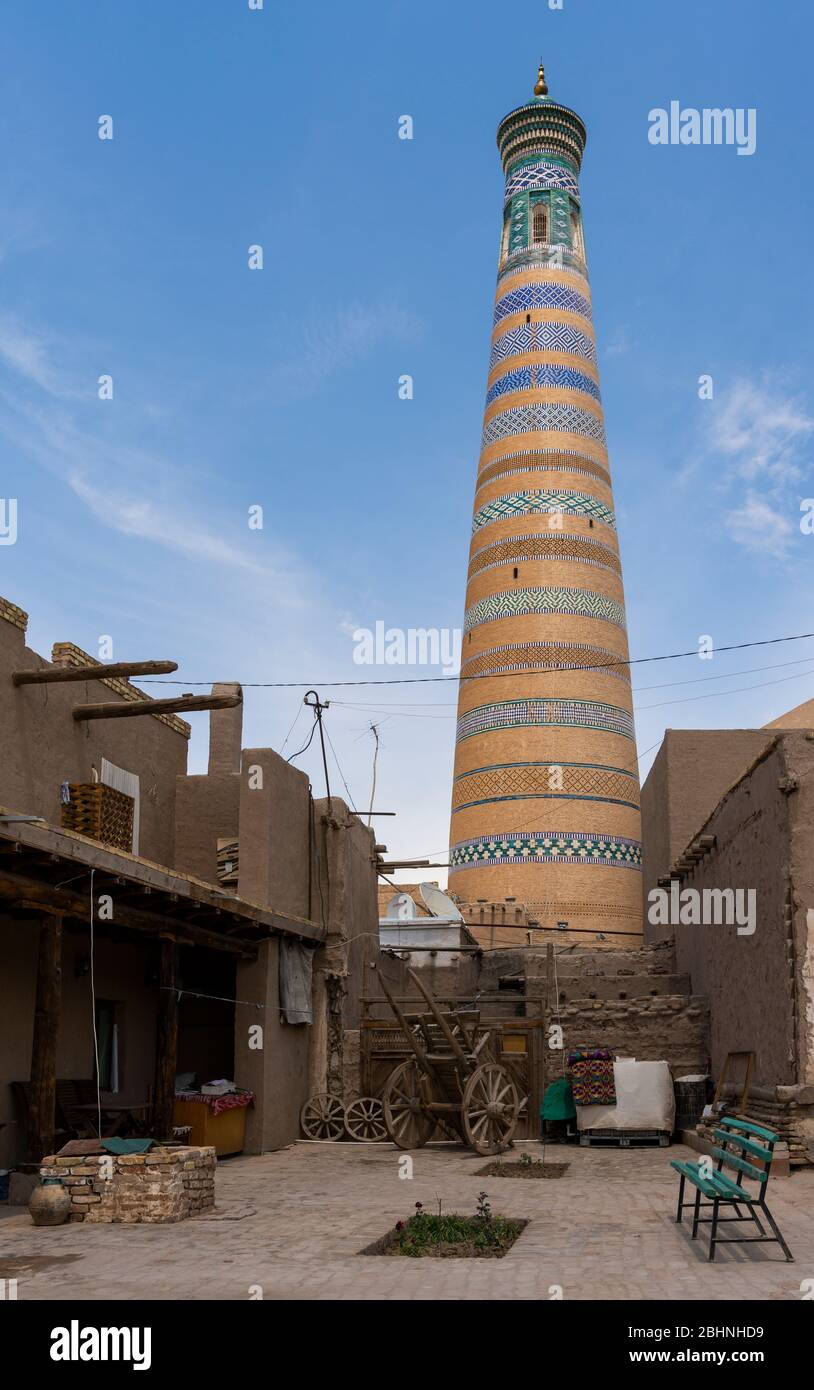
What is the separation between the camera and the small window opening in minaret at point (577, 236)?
30891 millimetres

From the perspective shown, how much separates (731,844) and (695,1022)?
8.95 ft

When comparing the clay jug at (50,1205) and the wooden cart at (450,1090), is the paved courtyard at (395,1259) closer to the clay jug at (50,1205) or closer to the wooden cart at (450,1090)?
the clay jug at (50,1205)

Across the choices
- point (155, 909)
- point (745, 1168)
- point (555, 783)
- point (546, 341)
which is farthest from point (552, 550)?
point (745, 1168)

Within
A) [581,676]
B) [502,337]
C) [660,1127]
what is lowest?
[660,1127]

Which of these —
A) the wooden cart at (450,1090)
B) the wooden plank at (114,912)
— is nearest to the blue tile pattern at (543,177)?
the wooden plank at (114,912)

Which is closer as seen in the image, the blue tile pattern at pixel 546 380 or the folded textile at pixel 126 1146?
the folded textile at pixel 126 1146

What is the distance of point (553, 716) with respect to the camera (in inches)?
1051

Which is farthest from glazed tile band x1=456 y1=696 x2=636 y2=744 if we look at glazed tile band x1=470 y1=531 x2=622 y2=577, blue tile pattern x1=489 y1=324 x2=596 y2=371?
blue tile pattern x1=489 y1=324 x2=596 y2=371

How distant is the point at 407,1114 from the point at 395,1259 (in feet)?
24.9

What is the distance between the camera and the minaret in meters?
26.0

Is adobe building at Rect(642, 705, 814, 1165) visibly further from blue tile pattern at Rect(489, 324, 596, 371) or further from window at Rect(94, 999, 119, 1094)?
blue tile pattern at Rect(489, 324, 596, 371)

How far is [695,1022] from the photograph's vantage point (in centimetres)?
1680

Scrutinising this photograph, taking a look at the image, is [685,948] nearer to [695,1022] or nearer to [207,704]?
[695,1022]
